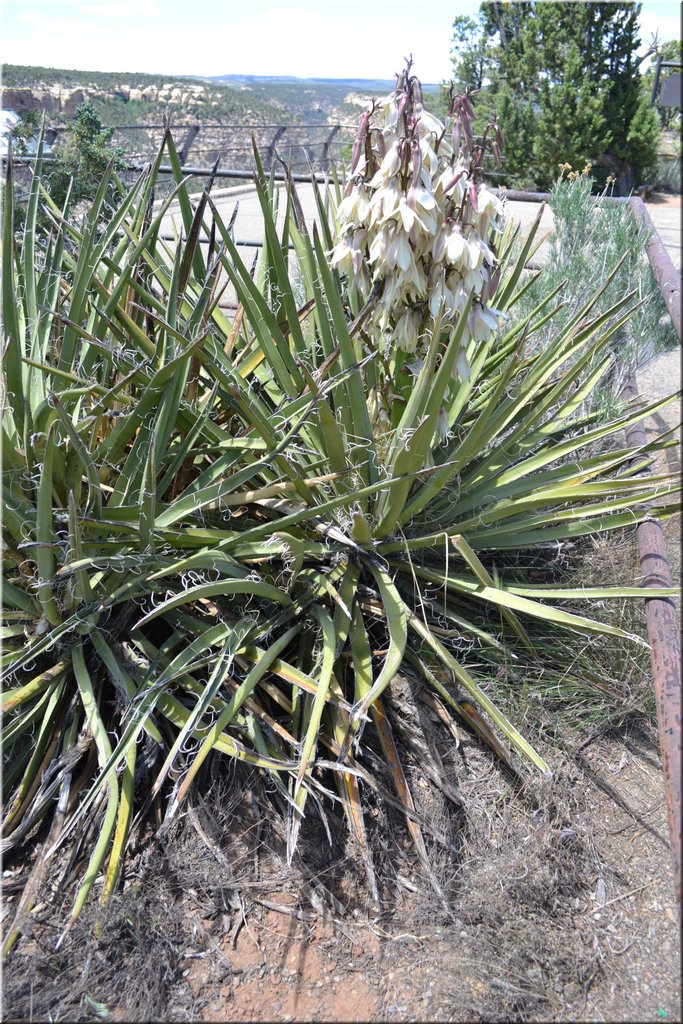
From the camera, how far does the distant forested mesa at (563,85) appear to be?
42.7 feet

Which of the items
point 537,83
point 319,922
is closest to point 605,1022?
point 319,922

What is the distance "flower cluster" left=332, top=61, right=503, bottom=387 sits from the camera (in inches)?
71.6


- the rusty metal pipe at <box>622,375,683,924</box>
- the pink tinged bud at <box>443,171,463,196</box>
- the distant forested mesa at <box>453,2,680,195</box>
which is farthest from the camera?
the distant forested mesa at <box>453,2,680,195</box>

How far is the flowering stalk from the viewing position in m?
1.82

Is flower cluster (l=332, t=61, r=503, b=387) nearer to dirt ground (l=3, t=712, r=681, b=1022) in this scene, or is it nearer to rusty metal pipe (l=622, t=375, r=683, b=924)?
rusty metal pipe (l=622, t=375, r=683, b=924)

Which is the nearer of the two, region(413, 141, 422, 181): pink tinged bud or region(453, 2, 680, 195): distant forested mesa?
region(413, 141, 422, 181): pink tinged bud

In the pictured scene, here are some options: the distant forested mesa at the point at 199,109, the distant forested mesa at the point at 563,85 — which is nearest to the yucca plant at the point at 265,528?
the distant forested mesa at the point at 199,109

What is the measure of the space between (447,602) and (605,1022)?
112 centimetres

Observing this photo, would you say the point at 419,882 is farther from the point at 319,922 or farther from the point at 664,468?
the point at 664,468

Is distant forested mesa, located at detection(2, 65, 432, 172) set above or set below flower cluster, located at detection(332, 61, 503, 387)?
above

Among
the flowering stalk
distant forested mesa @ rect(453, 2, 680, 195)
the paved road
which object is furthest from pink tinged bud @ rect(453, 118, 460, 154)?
distant forested mesa @ rect(453, 2, 680, 195)

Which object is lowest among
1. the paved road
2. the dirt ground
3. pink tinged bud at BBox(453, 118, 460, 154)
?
the dirt ground

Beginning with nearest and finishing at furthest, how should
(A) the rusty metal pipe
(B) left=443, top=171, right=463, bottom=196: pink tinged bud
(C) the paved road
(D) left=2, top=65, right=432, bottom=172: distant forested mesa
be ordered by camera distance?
1. (A) the rusty metal pipe
2. (B) left=443, top=171, right=463, bottom=196: pink tinged bud
3. (D) left=2, top=65, right=432, bottom=172: distant forested mesa
4. (C) the paved road

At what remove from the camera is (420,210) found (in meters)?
1.83
